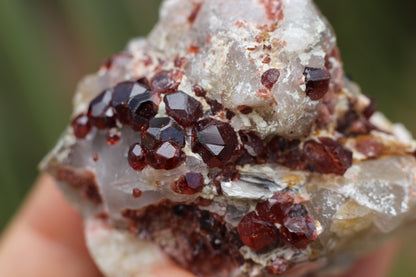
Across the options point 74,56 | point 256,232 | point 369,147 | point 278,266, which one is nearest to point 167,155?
point 256,232

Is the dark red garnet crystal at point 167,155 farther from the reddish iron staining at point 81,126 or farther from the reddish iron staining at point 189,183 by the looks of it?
the reddish iron staining at point 81,126

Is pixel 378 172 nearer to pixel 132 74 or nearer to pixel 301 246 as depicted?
pixel 301 246

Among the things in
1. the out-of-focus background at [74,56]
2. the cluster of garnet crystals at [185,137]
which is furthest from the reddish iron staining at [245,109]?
the out-of-focus background at [74,56]

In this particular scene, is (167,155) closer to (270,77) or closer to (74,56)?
(270,77)

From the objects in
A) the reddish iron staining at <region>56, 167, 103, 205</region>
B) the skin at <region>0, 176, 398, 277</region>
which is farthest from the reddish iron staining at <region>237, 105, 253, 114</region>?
the skin at <region>0, 176, 398, 277</region>

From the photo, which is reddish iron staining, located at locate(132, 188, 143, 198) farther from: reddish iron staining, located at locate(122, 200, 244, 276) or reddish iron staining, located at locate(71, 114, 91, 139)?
reddish iron staining, located at locate(71, 114, 91, 139)
